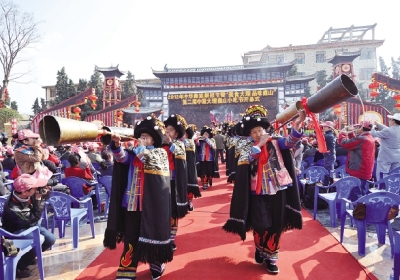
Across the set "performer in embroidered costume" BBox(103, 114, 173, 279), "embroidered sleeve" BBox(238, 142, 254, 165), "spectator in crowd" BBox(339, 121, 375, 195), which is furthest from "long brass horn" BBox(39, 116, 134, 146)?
"spectator in crowd" BBox(339, 121, 375, 195)

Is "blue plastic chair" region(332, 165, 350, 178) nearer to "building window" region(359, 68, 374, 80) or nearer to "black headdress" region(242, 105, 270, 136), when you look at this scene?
"black headdress" region(242, 105, 270, 136)

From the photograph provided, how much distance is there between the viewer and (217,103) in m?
25.7

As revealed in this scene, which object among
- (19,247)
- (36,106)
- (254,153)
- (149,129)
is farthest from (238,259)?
(36,106)

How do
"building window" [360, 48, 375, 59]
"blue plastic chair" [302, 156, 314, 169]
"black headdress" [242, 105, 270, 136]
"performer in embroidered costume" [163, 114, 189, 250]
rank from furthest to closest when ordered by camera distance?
"building window" [360, 48, 375, 59], "blue plastic chair" [302, 156, 314, 169], "performer in embroidered costume" [163, 114, 189, 250], "black headdress" [242, 105, 270, 136]

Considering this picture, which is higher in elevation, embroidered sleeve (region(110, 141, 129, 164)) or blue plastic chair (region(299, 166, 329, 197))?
embroidered sleeve (region(110, 141, 129, 164))

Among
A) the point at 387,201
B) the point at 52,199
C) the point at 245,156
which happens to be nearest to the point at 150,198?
the point at 245,156

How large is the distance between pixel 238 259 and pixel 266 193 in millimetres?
1028

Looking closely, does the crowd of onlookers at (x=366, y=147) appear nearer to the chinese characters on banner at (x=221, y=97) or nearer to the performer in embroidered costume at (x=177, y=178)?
the performer in embroidered costume at (x=177, y=178)

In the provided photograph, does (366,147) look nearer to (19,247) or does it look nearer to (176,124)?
(176,124)

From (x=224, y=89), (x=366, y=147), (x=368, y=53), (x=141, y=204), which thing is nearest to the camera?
(x=141, y=204)

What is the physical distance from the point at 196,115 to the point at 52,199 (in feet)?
74.1

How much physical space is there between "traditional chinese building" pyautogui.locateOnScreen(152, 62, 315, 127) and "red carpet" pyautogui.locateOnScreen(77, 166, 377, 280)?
2077cm

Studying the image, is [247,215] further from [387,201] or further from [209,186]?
[209,186]

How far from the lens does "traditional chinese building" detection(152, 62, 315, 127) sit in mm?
25141
